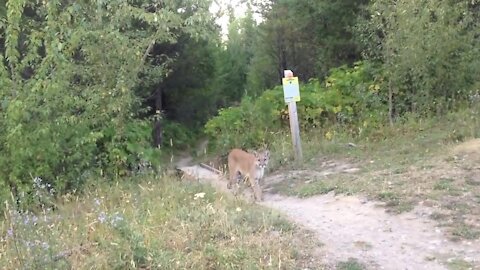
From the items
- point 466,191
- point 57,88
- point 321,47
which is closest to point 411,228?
point 466,191

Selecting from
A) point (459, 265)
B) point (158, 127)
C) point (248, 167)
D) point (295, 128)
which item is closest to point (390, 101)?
point (295, 128)

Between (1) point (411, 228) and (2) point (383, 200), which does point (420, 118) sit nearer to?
(2) point (383, 200)

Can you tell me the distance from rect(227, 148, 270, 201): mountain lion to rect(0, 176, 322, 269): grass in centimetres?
225

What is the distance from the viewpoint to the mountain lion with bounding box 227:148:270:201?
9141 millimetres

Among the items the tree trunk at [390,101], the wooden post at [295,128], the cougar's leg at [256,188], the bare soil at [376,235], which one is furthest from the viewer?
the tree trunk at [390,101]

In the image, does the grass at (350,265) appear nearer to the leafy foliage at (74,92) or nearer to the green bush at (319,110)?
the leafy foliage at (74,92)

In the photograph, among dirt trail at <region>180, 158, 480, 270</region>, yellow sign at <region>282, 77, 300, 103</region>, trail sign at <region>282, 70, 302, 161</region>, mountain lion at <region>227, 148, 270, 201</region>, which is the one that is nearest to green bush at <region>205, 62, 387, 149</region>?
trail sign at <region>282, 70, 302, 161</region>

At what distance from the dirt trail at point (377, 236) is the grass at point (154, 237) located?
1.40 feet

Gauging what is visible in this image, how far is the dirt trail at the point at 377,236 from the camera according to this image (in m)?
5.39

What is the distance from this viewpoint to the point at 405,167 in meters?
9.11

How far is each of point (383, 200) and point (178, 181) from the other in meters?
2.61

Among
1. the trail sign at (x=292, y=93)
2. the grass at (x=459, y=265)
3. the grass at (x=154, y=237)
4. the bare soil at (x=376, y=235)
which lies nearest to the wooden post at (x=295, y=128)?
the trail sign at (x=292, y=93)

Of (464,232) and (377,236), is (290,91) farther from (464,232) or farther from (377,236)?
(464,232)

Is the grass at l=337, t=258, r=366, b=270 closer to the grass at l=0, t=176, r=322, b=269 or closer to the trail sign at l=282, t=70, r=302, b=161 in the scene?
the grass at l=0, t=176, r=322, b=269
